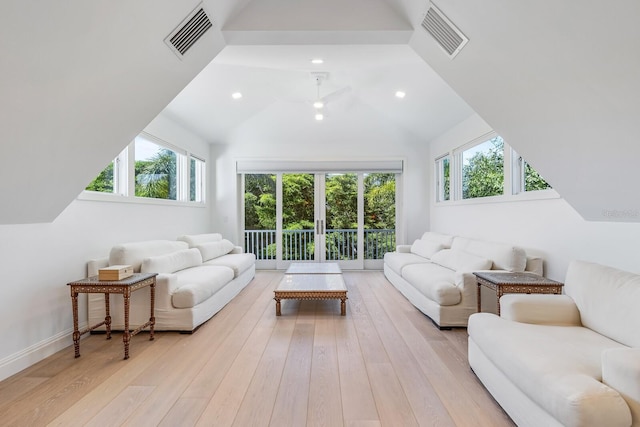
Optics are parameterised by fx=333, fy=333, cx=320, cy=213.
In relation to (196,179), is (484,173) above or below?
below

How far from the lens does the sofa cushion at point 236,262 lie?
4.66 meters

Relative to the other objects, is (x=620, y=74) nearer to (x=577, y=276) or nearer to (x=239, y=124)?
(x=577, y=276)

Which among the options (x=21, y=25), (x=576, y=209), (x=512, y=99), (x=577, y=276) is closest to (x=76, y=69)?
(x=21, y=25)

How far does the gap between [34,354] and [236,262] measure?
2524 mm

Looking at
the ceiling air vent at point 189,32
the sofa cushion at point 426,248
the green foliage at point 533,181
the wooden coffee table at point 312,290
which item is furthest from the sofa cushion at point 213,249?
the green foliage at point 533,181

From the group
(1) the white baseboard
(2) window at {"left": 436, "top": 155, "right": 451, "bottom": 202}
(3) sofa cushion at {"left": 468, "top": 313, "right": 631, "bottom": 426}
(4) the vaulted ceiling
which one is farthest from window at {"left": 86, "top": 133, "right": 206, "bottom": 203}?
(2) window at {"left": 436, "top": 155, "right": 451, "bottom": 202}

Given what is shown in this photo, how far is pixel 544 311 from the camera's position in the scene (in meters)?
2.26

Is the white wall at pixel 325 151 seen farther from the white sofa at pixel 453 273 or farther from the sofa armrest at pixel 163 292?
the sofa armrest at pixel 163 292

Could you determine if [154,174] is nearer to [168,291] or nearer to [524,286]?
[168,291]

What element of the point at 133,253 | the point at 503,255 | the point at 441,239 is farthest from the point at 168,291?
the point at 441,239

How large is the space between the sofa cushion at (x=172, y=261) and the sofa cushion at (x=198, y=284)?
104mm

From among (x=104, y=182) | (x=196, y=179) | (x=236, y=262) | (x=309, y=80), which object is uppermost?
(x=309, y=80)

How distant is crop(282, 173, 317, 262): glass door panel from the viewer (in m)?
6.57

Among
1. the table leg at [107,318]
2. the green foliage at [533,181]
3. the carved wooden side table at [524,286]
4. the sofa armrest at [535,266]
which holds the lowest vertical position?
the table leg at [107,318]
